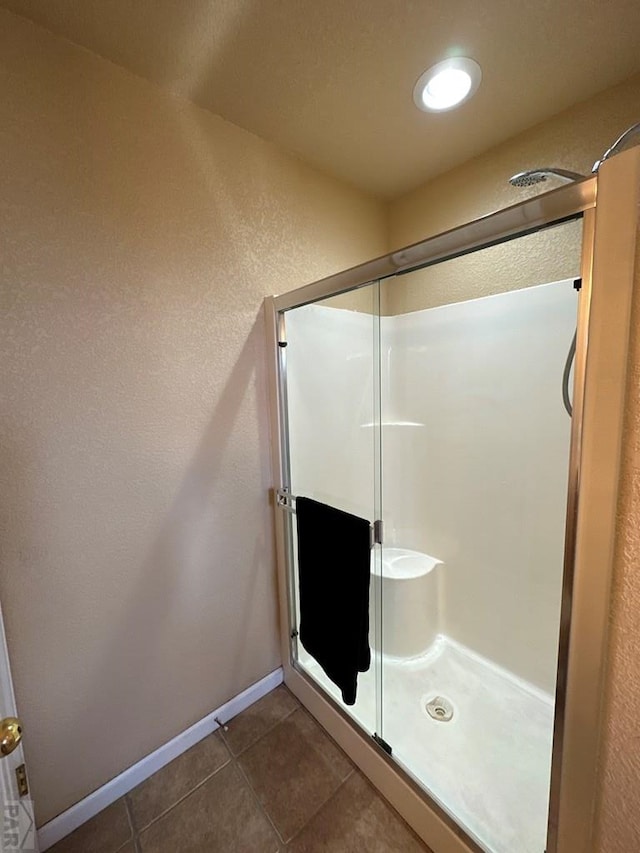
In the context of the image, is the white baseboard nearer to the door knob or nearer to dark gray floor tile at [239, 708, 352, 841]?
dark gray floor tile at [239, 708, 352, 841]

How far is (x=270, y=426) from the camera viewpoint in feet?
5.09

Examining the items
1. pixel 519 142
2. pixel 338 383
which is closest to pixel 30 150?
pixel 338 383

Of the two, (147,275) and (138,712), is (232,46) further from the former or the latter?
(138,712)

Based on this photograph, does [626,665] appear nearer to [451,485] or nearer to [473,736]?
[473,736]

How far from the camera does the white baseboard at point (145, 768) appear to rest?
1.11 meters

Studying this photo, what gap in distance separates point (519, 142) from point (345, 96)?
76cm

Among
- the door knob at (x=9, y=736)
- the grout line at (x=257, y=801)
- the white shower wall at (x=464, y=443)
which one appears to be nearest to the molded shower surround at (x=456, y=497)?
the white shower wall at (x=464, y=443)

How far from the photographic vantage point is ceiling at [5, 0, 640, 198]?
0.94 meters

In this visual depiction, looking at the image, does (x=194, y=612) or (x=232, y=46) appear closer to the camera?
(x=232, y=46)

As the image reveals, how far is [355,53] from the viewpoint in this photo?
106 cm

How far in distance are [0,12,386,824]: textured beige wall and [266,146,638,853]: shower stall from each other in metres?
0.25

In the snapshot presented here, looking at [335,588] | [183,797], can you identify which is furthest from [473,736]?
[183,797]

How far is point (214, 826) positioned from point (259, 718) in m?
0.39

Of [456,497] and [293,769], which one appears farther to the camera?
[456,497]
